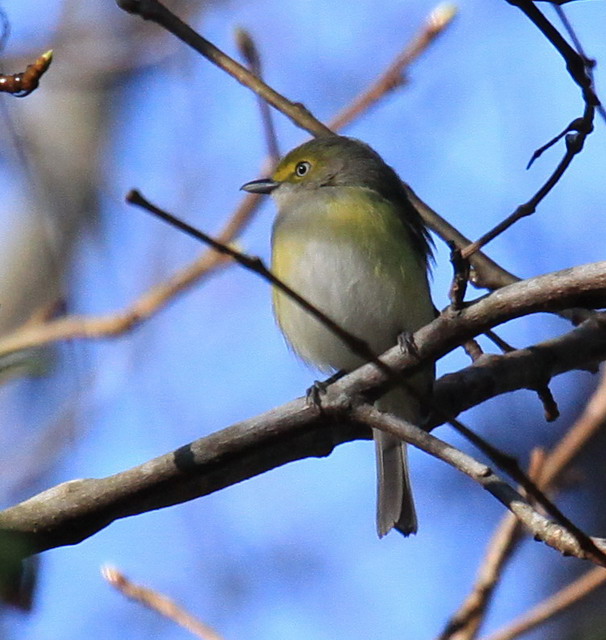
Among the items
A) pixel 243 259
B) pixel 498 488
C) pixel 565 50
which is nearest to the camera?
pixel 243 259

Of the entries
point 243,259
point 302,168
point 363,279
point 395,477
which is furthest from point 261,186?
point 243,259

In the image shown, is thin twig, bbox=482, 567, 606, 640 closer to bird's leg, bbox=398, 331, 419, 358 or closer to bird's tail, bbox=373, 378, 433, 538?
bird's leg, bbox=398, 331, 419, 358

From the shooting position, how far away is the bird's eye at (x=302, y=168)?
5.25 meters

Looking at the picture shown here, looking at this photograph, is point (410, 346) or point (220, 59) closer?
point (410, 346)

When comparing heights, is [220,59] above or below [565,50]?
above

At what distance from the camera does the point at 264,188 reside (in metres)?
5.19

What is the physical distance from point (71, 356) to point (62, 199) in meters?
4.25

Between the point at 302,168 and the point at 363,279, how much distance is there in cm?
113

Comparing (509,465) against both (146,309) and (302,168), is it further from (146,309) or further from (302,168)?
(302,168)

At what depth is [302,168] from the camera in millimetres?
5273

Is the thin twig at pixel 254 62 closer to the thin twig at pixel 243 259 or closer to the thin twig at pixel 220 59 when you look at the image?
the thin twig at pixel 220 59

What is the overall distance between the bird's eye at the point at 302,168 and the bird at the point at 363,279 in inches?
11.8

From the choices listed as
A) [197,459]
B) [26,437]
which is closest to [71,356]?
[197,459]

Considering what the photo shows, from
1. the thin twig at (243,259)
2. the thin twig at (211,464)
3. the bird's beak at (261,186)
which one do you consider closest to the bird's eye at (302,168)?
the bird's beak at (261,186)
